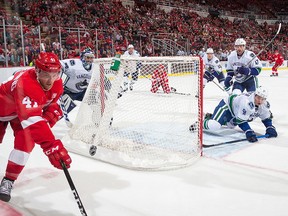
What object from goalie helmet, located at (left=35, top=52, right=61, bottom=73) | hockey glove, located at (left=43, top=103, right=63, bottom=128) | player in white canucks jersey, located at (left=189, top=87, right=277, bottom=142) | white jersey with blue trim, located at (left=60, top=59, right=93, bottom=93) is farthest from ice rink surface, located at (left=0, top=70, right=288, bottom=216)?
white jersey with blue trim, located at (left=60, top=59, right=93, bottom=93)

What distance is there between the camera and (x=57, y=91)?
213 cm

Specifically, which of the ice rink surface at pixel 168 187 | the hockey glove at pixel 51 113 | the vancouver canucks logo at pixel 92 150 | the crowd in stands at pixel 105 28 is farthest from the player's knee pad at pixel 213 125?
the crowd in stands at pixel 105 28

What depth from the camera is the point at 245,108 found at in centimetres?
333

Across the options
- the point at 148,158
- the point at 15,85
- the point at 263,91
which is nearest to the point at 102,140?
the point at 148,158

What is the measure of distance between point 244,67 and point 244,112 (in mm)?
1321

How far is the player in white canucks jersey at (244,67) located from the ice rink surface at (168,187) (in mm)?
1596

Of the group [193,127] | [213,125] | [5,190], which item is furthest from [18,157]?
[213,125]

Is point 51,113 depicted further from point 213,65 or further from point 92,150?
point 213,65

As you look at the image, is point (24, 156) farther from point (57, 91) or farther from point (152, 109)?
point (152, 109)

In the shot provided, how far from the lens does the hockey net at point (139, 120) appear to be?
9.36 feet

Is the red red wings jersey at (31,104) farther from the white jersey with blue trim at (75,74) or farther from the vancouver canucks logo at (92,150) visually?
the white jersey with blue trim at (75,74)

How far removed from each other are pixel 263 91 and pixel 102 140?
1.57 m

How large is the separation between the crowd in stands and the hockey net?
1071 millimetres

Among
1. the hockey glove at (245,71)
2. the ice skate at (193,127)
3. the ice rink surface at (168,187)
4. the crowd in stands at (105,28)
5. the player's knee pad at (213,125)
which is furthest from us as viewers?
the crowd in stands at (105,28)
